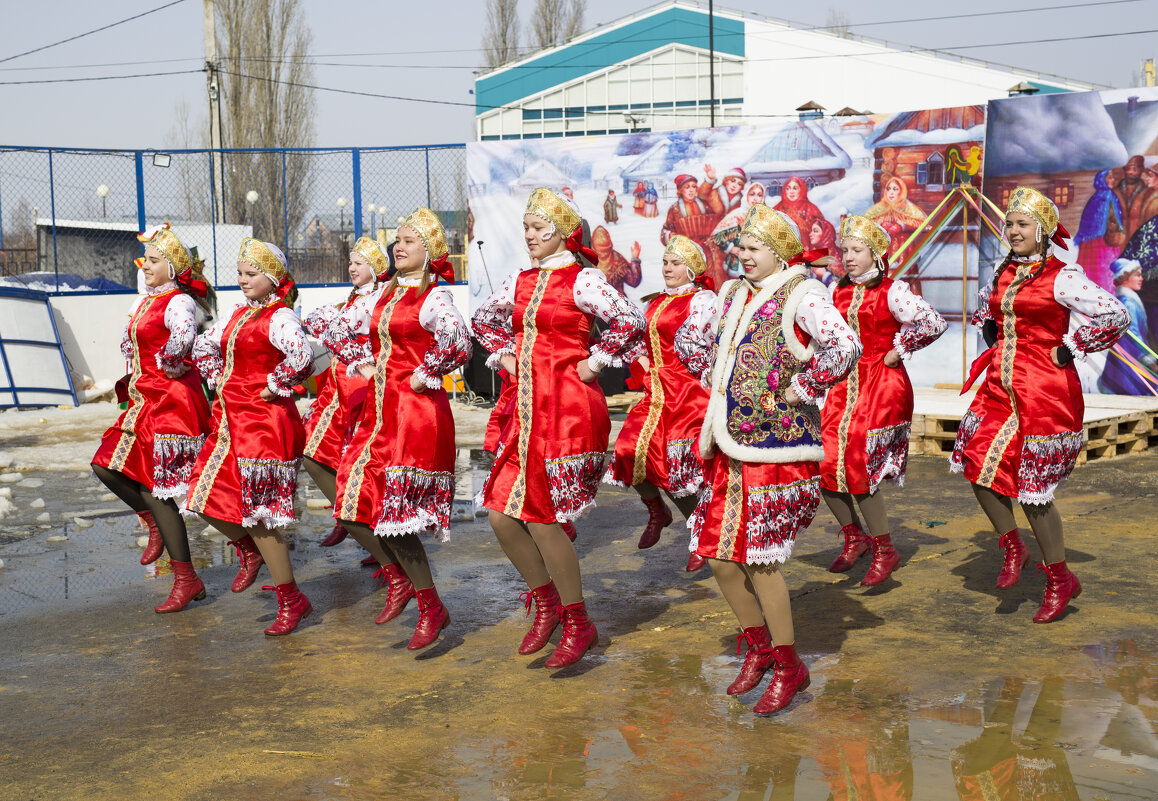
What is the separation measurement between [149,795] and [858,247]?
4.21m

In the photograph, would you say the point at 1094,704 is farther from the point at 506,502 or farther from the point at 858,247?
the point at 858,247

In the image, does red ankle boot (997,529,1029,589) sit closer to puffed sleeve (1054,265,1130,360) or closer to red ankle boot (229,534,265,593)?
puffed sleeve (1054,265,1130,360)

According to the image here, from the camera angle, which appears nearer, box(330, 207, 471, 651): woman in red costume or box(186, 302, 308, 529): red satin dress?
box(330, 207, 471, 651): woman in red costume

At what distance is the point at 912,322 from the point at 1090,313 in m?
0.95

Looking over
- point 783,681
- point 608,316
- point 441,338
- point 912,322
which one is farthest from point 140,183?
point 783,681

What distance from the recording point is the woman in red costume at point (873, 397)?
5.92 metres

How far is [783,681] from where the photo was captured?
4.11m

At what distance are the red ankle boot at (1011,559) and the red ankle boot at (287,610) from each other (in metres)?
3.30

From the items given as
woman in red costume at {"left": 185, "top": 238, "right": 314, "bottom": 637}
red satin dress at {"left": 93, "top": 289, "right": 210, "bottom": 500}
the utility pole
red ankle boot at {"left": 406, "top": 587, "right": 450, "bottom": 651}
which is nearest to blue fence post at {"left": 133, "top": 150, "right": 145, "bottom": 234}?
the utility pole

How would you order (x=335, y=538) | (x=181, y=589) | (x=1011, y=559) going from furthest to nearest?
(x=335, y=538) < (x=181, y=589) < (x=1011, y=559)

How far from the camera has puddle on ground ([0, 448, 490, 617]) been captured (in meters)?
6.38

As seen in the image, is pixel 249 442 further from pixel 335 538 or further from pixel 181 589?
pixel 335 538

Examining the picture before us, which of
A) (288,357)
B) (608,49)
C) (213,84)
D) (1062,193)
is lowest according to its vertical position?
(288,357)

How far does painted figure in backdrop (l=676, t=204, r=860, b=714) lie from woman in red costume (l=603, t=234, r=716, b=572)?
6.79 feet
